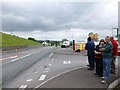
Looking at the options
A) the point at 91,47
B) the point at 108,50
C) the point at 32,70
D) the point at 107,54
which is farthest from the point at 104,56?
the point at 32,70

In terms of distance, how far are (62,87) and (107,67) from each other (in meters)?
2.48

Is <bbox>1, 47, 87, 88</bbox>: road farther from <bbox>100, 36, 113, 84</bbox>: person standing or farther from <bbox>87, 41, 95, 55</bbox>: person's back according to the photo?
<bbox>100, 36, 113, 84</bbox>: person standing

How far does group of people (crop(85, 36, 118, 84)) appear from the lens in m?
12.0

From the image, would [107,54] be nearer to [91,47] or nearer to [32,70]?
[91,47]

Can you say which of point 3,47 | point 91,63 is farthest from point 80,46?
point 91,63

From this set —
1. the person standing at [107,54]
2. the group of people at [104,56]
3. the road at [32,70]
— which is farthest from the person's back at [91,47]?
the person standing at [107,54]

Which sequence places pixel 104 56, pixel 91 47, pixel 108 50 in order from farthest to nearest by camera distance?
pixel 91 47
pixel 104 56
pixel 108 50

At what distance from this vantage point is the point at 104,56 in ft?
39.9

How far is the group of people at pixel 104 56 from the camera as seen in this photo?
12.0 metres

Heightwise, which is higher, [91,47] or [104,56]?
[91,47]

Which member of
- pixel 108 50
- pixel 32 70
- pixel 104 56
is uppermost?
pixel 108 50

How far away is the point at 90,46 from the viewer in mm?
16703

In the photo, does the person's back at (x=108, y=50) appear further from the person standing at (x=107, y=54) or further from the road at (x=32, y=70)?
the road at (x=32, y=70)

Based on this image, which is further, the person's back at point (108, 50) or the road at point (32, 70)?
the road at point (32, 70)
